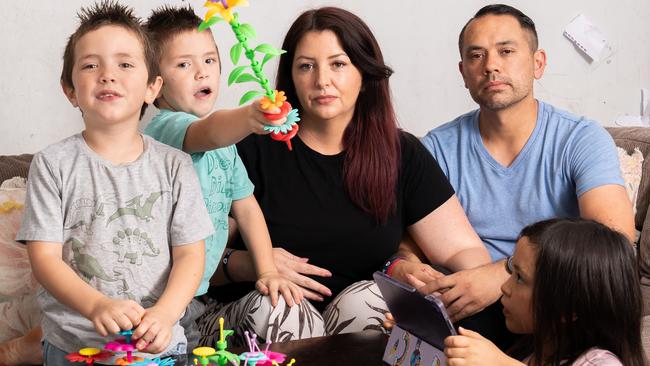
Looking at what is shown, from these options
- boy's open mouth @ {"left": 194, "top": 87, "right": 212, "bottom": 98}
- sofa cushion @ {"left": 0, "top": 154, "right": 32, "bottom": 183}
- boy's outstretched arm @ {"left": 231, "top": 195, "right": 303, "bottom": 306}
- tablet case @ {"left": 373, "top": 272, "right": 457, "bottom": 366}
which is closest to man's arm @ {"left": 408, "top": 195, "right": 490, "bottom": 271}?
boy's outstretched arm @ {"left": 231, "top": 195, "right": 303, "bottom": 306}

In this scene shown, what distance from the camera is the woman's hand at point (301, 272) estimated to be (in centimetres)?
217

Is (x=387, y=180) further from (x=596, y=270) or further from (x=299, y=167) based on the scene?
(x=596, y=270)

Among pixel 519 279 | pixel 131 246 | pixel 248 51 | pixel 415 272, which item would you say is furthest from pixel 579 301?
pixel 131 246

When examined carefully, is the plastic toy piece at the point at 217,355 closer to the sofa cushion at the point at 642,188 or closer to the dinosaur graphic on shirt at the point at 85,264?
the dinosaur graphic on shirt at the point at 85,264

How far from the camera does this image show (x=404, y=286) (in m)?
1.66

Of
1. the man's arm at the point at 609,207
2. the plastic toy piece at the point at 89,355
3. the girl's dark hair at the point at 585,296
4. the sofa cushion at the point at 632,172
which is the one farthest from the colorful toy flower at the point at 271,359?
the sofa cushion at the point at 632,172

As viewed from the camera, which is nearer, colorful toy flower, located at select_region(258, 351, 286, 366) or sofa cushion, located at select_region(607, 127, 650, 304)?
colorful toy flower, located at select_region(258, 351, 286, 366)

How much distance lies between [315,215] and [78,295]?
0.79m

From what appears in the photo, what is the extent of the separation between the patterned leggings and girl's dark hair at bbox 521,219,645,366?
1.72 feet

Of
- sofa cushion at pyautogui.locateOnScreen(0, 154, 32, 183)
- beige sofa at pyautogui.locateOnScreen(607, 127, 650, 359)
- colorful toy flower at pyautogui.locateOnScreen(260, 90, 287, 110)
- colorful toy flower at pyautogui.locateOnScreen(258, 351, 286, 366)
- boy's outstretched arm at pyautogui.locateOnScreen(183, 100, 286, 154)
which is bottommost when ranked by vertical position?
beige sofa at pyautogui.locateOnScreen(607, 127, 650, 359)

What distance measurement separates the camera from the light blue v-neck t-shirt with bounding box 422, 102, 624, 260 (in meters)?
2.39

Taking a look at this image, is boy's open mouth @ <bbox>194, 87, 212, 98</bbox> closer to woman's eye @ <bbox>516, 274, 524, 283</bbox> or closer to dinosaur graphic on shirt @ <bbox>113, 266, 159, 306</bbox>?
dinosaur graphic on shirt @ <bbox>113, 266, 159, 306</bbox>

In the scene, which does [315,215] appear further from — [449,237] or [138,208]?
[138,208]

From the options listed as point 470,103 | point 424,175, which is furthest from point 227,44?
point 470,103
